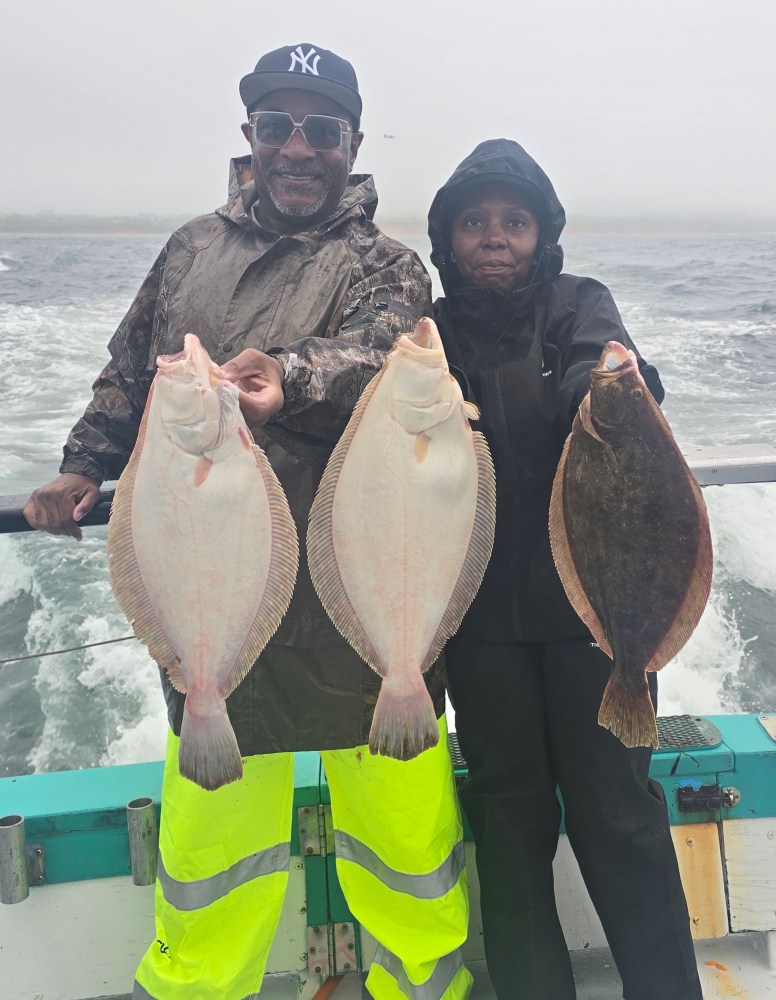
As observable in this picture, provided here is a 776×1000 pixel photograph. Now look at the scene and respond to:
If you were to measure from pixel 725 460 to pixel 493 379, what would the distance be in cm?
110

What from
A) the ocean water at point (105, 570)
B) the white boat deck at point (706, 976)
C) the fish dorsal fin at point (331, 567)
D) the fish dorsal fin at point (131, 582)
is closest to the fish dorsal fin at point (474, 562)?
the fish dorsal fin at point (331, 567)

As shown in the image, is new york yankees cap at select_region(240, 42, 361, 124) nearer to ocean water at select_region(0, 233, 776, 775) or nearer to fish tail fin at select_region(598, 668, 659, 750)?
fish tail fin at select_region(598, 668, 659, 750)

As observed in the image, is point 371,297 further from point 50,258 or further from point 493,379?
point 50,258

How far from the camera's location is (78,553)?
7.23m

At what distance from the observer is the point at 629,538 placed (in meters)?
1.73

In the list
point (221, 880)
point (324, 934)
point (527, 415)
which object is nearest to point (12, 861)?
point (221, 880)

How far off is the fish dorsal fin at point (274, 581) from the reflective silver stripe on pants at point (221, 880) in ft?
2.43

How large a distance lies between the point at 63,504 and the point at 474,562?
48.7 inches

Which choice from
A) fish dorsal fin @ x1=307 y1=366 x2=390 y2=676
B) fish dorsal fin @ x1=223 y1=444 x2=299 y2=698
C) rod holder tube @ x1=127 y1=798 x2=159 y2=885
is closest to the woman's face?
fish dorsal fin @ x1=307 y1=366 x2=390 y2=676

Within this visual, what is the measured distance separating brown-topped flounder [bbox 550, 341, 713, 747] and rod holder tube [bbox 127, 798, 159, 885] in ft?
4.71

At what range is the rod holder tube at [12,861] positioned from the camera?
2289 millimetres

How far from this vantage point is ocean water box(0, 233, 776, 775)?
5523mm

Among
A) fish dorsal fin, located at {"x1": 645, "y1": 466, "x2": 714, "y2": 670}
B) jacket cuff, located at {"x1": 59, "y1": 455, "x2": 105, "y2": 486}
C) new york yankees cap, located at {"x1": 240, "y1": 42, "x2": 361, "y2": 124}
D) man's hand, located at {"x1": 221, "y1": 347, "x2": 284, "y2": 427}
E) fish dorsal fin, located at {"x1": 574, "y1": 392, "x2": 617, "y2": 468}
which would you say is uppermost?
new york yankees cap, located at {"x1": 240, "y1": 42, "x2": 361, "y2": 124}

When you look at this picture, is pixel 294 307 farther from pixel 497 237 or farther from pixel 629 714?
pixel 629 714
